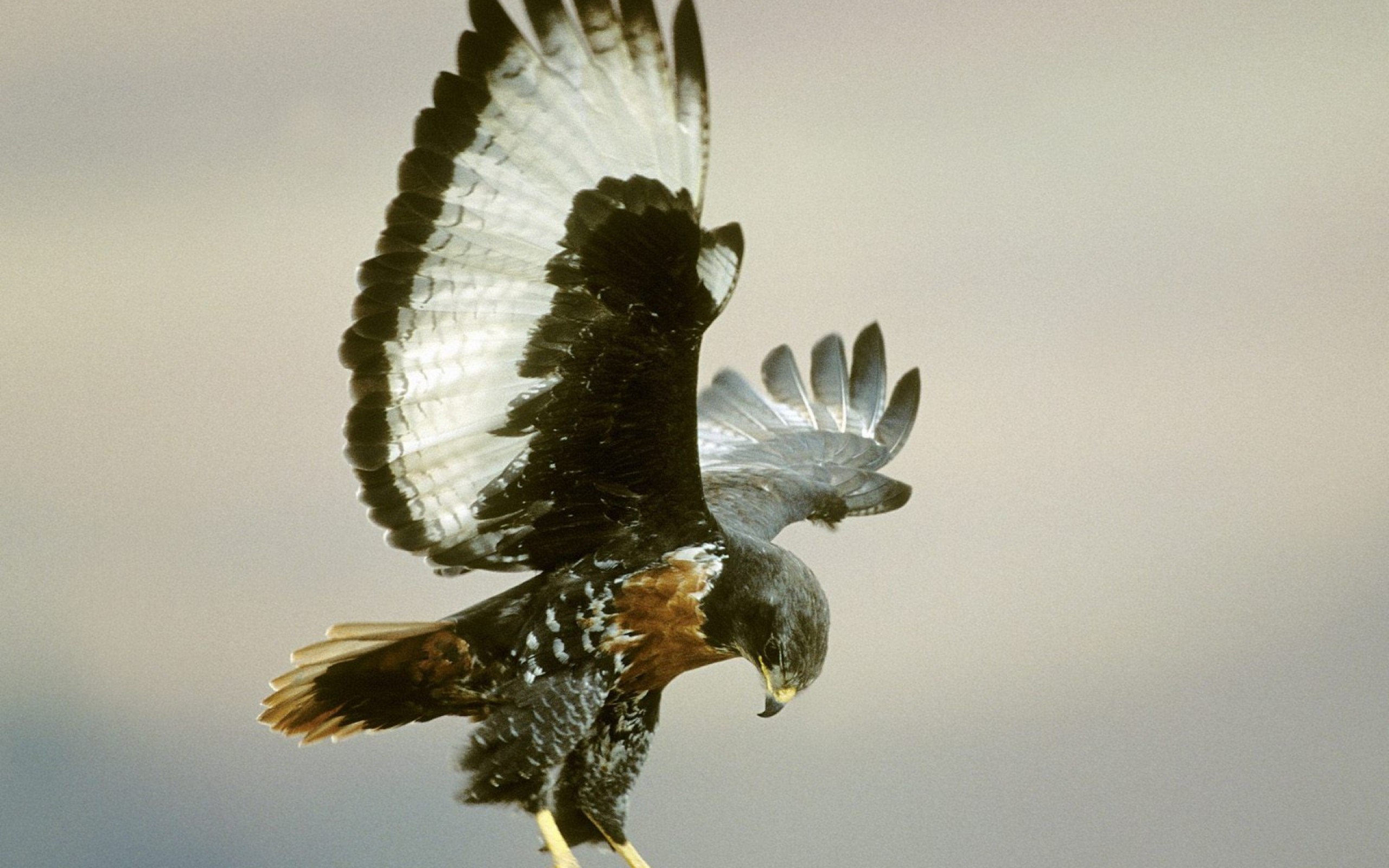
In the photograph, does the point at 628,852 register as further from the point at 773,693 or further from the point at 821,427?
the point at 821,427

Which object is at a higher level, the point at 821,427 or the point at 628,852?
the point at 821,427

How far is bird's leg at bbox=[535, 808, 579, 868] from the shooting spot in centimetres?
454

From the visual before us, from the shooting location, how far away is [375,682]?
468 centimetres

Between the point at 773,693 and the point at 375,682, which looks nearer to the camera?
the point at 773,693

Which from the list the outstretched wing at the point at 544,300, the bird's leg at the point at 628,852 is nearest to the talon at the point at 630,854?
the bird's leg at the point at 628,852

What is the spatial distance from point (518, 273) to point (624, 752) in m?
1.51

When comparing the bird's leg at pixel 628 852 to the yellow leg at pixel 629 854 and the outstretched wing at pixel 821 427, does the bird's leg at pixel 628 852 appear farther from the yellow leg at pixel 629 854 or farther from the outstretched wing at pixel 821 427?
the outstretched wing at pixel 821 427

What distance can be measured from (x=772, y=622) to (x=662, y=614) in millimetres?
322

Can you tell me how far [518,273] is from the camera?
169 inches

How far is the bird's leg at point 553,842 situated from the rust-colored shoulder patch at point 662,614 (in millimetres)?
448

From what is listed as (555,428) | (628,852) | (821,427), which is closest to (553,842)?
(628,852)

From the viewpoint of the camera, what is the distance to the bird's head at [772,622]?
14.1ft

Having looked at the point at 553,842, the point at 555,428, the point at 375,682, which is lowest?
the point at 553,842

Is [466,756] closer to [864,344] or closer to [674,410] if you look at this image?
[674,410]
